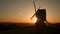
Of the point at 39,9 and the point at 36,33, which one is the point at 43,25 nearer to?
the point at 39,9

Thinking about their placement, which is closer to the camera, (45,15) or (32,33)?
(32,33)

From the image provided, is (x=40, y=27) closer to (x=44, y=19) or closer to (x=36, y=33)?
(x=44, y=19)

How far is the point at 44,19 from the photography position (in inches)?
1369

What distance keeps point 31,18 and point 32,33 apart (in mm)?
8286

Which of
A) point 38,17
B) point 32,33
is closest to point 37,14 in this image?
point 38,17

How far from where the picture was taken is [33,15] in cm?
3631

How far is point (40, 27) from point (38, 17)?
1.89m

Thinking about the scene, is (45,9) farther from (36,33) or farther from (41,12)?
(36,33)

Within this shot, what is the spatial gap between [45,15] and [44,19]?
2.65ft

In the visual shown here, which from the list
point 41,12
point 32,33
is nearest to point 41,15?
point 41,12

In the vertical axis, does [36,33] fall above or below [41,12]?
below

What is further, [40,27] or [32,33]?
[40,27]

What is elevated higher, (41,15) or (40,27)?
(41,15)

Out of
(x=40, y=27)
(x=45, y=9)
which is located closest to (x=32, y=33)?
(x=40, y=27)
